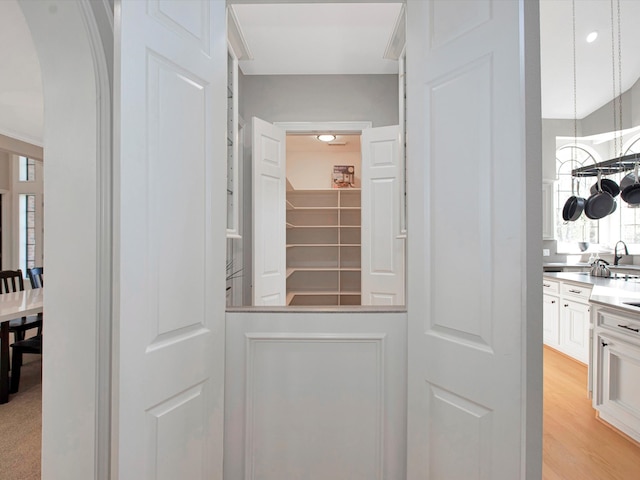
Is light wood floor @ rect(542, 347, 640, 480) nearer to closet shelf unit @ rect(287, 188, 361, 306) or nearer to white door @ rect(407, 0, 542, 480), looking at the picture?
white door @ rect(407, 0, 542, 480)

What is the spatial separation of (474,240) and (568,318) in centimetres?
380

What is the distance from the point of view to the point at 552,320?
4383mm

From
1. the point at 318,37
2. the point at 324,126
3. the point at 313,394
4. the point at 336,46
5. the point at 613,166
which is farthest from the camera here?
the point at 324,126

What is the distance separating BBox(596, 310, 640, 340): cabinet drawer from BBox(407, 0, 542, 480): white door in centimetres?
169

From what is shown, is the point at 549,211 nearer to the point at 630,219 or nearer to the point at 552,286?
the point at 630,219

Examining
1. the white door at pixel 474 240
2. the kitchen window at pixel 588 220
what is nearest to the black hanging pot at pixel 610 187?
the kitchen window at pixel 588 220

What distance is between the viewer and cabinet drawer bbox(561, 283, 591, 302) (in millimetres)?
3682

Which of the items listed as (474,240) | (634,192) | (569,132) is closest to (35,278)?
(474,240)

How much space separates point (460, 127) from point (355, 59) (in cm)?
226

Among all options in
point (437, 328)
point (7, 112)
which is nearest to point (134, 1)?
point (437, 328)

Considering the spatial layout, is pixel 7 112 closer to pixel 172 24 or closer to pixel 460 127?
pixel 172 24

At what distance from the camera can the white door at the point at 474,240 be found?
116 cm

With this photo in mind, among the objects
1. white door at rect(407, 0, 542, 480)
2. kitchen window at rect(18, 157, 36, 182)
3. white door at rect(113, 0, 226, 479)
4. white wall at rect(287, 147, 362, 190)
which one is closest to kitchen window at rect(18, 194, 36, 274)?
kitchen window at rect(18, 157, 36, 182)

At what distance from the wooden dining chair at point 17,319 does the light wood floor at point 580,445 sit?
14.9ft
